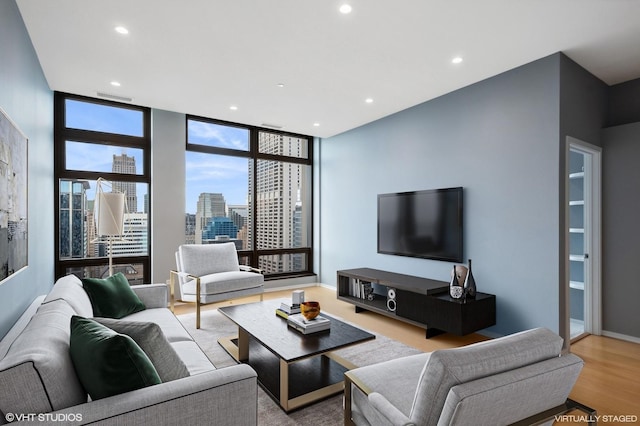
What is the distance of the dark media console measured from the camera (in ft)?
10.6

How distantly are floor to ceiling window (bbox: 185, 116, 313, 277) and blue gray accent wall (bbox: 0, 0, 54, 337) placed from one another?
1778 millimetres

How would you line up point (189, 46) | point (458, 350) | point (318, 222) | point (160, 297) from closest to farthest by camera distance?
1. point (458, 350)
2. point (189, 46)
3. point (160, 297)
4. point (318, 222)

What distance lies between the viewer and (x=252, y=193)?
576 centimetres

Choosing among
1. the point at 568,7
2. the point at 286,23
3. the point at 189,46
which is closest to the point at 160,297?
the point at 189,46

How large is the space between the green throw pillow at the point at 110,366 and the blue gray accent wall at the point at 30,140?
1107 millimetres

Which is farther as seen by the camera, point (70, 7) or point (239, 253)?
point (239, 253)

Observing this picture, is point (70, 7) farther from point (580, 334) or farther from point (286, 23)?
point (580, 334)

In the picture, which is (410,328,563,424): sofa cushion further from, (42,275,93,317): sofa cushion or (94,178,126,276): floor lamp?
(94,178,126,276): floor lamp

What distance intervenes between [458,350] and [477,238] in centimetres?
275

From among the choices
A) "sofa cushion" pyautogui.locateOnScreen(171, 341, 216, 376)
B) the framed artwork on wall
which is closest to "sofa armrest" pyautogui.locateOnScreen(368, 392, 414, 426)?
"sofa cushion" pyautogui.locateOnScreen(171, 341, 216, 376)

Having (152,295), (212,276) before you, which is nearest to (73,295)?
(152,295)

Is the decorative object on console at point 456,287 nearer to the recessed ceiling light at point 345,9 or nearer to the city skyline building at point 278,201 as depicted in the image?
the recessed ceiling light at point 345,9

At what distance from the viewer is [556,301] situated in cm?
302

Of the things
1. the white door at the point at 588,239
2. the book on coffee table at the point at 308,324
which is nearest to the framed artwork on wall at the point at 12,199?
the book on coffee table at the point at 308,324
